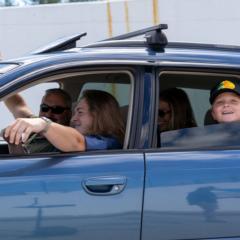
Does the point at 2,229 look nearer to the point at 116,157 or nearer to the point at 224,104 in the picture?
the point at 116,157

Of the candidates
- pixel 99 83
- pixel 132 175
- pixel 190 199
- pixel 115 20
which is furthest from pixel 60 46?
pixel 115 20

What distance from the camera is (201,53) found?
10.3ft

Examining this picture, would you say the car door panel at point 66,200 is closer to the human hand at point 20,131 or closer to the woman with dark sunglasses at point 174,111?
the human hand at point 20,131

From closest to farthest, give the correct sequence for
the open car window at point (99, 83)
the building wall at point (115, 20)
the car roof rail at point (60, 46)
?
the open car window at point (99, 83), the car roof rail at point (60, 46), the building wall at point (115, 20)

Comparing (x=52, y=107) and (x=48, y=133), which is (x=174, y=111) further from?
(x=48, y=133)

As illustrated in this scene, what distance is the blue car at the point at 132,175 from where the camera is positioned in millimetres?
2721

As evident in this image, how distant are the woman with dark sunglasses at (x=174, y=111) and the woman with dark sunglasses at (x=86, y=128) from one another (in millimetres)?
268

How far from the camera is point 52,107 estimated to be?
391cm

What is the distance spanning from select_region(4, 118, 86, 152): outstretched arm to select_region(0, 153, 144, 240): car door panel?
0.10m

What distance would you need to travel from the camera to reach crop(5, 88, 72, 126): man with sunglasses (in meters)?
3.74

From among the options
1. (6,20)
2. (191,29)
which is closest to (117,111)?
(191,29)

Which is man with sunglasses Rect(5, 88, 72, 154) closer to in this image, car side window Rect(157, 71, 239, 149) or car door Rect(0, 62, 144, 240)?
car side window Rect(157, 71, 239, 149)

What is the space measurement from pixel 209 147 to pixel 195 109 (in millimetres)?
1333

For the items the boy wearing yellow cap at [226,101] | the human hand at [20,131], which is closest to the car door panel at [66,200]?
the human hand at [20,131]
